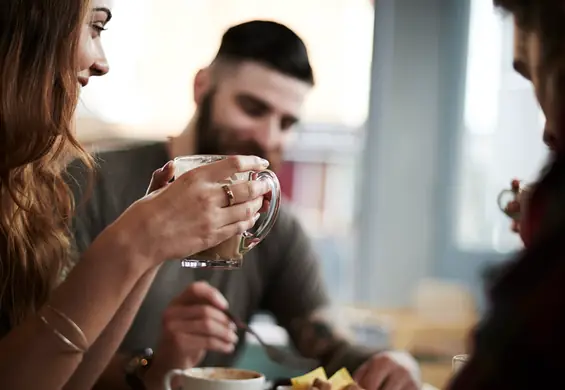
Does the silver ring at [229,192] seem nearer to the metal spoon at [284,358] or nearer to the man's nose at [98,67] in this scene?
the man's nose at [98,67]

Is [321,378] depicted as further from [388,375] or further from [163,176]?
[163,176]

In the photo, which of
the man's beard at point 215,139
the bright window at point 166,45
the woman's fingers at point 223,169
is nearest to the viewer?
the woman's fingers at point 223,169

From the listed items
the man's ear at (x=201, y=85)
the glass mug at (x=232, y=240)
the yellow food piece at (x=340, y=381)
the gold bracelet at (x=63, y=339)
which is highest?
the man's ear at (x=201, y=85)

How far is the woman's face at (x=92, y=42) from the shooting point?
0.90 m

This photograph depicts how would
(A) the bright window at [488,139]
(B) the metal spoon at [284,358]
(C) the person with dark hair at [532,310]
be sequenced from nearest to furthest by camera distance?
(C) the person with dark hair at [532,310] < (B) the metal spoon at [284,358] < (A) the bright window at [488,139]

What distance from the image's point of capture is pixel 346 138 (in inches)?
87.6

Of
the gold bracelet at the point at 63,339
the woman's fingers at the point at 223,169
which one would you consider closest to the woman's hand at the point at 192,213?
the woman's fingers at the point at 223,169

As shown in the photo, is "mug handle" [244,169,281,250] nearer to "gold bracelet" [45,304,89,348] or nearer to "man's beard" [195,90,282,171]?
"gold bracelet" [45,304,89,348]

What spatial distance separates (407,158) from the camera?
2.28m

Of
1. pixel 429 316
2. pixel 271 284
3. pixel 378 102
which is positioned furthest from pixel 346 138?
pixel 271 284

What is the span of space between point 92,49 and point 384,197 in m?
1.46

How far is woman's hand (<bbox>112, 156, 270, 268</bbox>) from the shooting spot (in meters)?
0.75

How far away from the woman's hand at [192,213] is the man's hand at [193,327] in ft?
1.19

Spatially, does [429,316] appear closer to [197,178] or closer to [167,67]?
[167,67]
